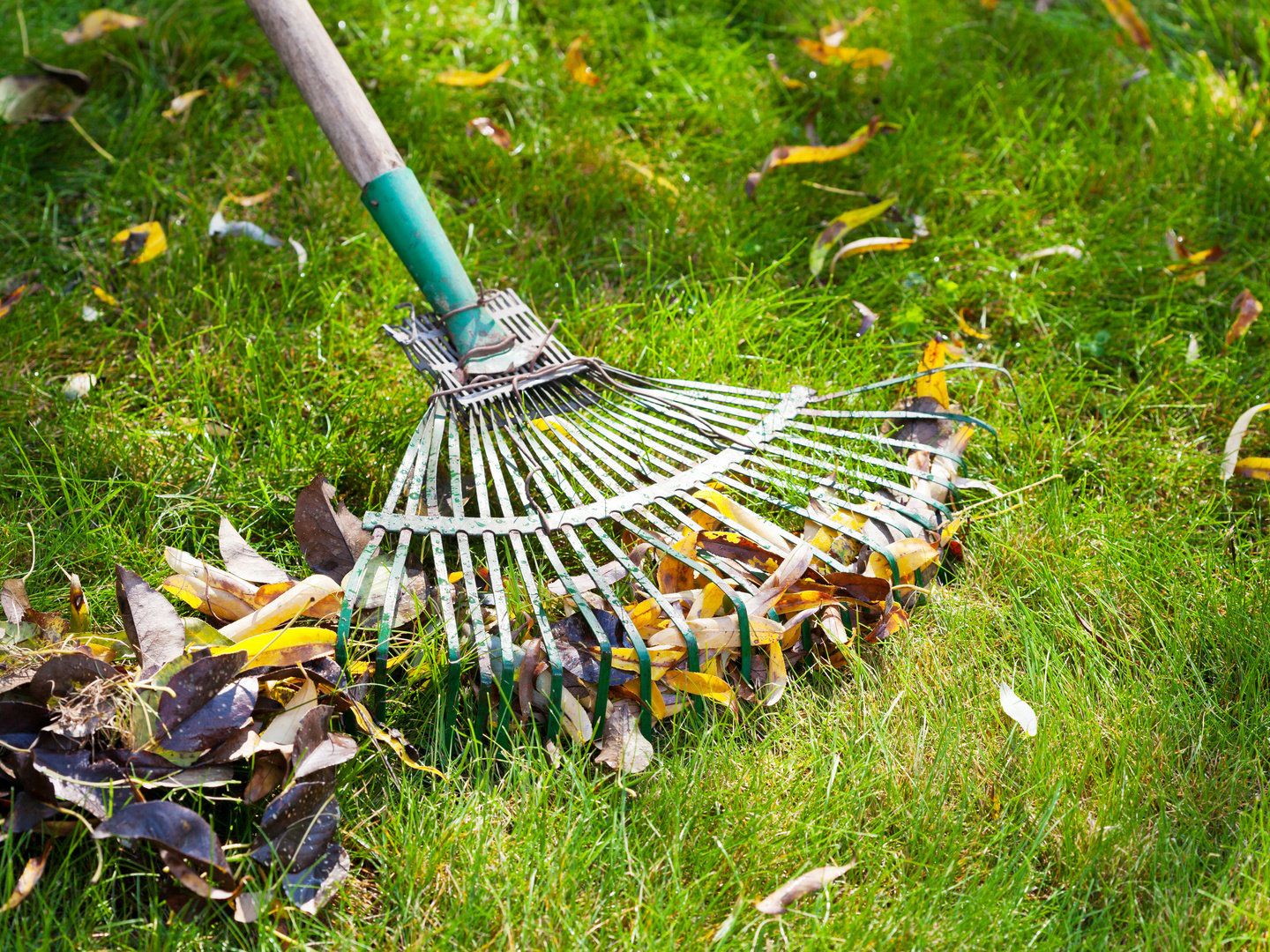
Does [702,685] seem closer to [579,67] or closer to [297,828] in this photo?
[297,828]

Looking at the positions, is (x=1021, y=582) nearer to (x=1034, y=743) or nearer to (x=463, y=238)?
(x=1034, y=743)

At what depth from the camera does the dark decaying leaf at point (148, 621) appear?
1.64 metres

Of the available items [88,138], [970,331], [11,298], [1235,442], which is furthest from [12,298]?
[1235,442]

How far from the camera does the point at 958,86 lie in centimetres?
305

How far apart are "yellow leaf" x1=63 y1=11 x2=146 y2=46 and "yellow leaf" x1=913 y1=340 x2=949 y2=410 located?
7.76ft

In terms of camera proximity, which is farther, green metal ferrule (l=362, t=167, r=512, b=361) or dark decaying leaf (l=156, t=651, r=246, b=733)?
green metal ferrule (l=362, t=167, r=512, b=361)

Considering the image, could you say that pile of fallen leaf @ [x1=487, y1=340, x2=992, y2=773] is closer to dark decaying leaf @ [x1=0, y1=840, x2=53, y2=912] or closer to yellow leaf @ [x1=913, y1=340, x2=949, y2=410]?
yellow leaf @ [x1=913, y1=340, x2=949, y2=410]

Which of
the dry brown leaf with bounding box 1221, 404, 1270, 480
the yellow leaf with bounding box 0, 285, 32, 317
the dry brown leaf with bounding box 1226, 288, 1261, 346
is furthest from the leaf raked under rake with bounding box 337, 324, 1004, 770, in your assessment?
the yellow leaf with bounding box 0, 285, 32, 317

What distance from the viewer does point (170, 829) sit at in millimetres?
1427

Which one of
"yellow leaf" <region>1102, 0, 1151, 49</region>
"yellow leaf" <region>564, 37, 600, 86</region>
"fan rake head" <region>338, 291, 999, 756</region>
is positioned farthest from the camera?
"yellow leaf" <region>1102, 0, 1151, 49</region>

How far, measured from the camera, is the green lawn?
4.97 feet

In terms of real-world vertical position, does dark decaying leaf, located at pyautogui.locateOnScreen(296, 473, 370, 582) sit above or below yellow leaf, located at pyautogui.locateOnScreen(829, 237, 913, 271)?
above

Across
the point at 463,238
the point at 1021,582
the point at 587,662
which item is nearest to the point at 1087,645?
the point at 1021,582

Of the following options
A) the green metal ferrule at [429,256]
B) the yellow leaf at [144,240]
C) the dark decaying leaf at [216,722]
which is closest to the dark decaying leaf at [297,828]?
the dark decaying leaf at [216,722]
